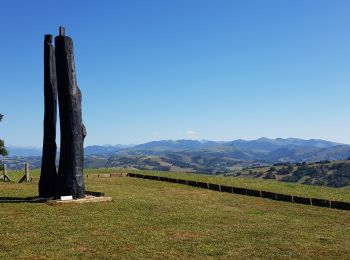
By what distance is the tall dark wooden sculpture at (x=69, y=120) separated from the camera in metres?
24.3

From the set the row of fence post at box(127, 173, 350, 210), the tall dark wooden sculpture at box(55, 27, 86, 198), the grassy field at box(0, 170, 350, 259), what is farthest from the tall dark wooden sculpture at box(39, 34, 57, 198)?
the row of fence post at box(127, 173, 350, 210)

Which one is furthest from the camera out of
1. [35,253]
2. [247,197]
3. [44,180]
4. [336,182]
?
[336,182]

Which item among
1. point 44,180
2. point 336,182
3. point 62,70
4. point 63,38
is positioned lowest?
point 336,182

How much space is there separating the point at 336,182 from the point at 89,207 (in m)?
167

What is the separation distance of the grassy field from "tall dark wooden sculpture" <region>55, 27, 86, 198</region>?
2319mm

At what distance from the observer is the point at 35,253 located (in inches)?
490

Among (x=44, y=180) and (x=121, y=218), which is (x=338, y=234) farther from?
(x=44, y=180)

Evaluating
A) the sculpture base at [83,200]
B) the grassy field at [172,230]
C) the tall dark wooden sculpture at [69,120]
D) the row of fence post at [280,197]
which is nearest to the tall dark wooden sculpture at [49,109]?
the tall dark wooden sculpture at [69,120]

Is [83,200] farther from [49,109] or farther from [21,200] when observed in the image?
[49,109]

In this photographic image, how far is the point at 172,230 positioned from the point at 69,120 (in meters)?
11.2

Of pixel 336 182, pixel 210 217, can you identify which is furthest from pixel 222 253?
pixel 336 182

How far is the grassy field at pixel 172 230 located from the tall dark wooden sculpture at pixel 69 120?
7.61 ft

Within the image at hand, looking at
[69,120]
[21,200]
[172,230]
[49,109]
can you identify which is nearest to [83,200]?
[21,200]

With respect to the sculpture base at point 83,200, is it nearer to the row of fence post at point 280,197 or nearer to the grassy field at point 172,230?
the grassy field at point 172,230
